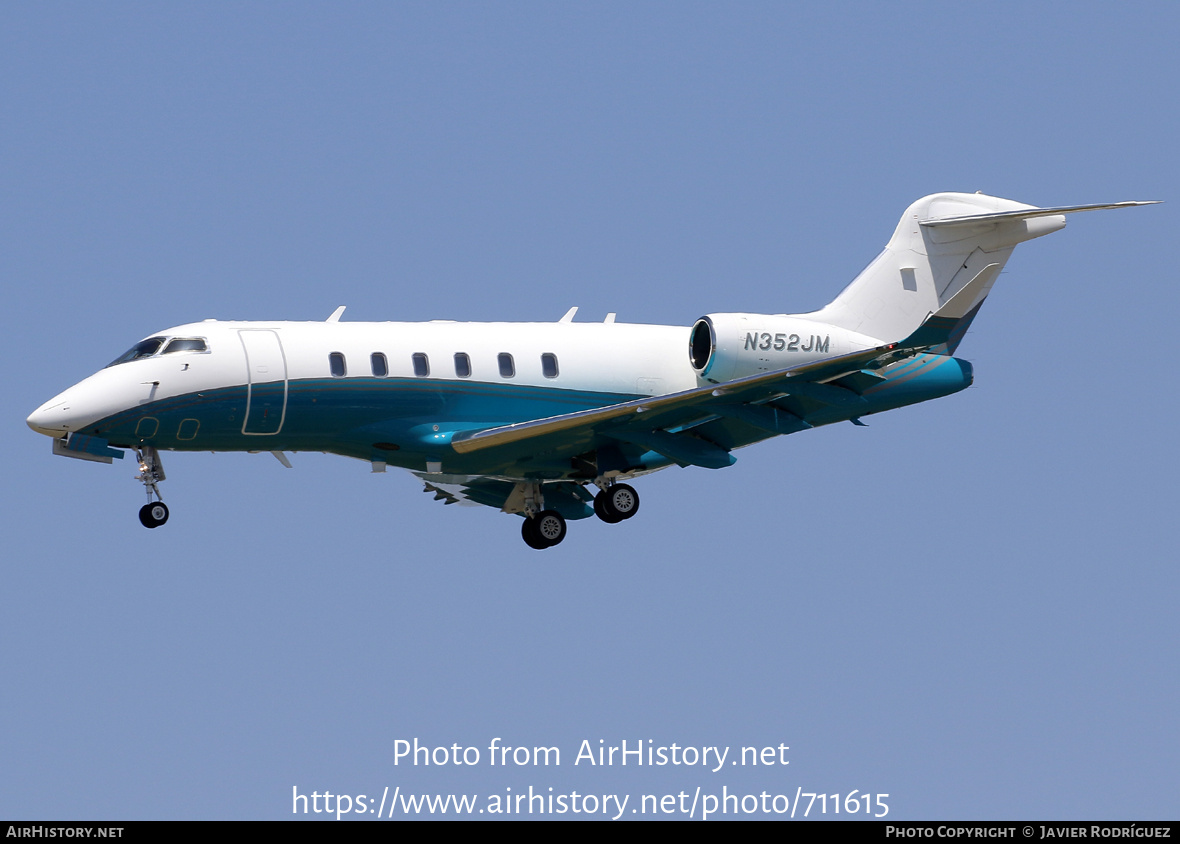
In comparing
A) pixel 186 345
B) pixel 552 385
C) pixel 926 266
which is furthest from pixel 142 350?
pixel 926 266

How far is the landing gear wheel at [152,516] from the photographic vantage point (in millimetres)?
25938

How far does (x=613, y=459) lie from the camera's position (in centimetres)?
2834

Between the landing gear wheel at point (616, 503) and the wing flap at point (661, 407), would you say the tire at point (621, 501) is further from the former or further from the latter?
the wing flap at point (661, 407)

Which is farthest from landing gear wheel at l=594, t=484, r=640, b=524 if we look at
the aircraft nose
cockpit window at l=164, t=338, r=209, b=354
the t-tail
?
the aircraft nose

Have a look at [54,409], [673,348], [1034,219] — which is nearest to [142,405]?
[54,409]

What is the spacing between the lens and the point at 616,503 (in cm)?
2872

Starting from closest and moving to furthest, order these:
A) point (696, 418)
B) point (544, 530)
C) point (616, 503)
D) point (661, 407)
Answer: point (661, 407)
point (696, 418)
point (616, 503)
point (544, 530)

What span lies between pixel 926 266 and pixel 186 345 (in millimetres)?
12948

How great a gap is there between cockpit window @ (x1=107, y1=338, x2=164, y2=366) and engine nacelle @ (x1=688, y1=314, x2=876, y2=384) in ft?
28.3

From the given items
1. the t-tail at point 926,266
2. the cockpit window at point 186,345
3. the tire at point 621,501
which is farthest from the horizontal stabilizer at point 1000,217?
the cockpit window at point 186,345

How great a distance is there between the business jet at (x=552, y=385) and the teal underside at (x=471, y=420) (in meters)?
0.03

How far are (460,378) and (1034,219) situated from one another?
34.3 feet

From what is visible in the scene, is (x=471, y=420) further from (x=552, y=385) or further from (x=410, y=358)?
(x=552, y=385)
